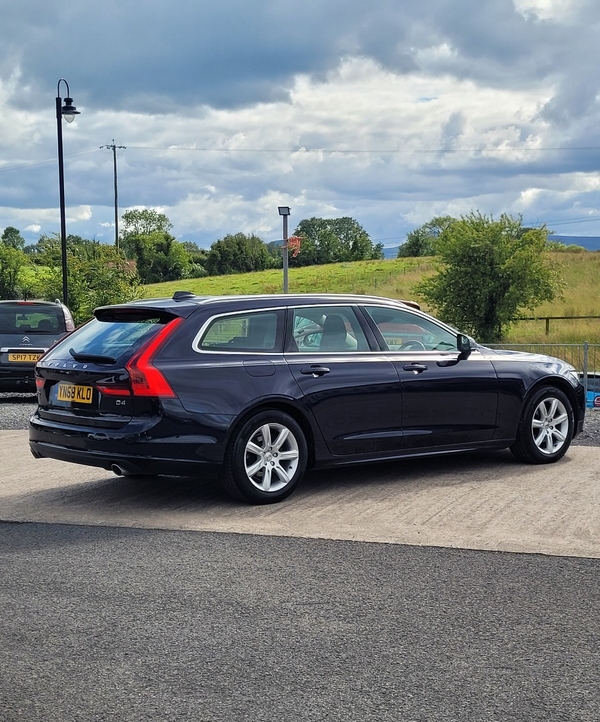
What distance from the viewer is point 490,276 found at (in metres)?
38.8

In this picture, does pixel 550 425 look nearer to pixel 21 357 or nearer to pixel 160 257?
pixel 21 357

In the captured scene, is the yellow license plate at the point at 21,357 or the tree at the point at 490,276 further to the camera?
the tree at the point at 490,276

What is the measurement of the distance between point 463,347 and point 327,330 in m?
1.36

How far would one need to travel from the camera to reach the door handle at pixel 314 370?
7.73m

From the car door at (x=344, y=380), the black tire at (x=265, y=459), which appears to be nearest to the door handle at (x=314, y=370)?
the car door at (x=344, y=380)

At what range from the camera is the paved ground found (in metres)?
6.51

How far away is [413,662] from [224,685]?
793 millimetres

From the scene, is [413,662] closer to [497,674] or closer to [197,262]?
[497,674]

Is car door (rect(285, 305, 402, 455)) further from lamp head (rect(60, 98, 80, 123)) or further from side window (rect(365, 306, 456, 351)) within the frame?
lamp head (rect(60, 98, 80, 123))

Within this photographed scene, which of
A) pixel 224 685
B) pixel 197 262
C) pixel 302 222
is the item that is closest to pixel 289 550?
pixel 224 685

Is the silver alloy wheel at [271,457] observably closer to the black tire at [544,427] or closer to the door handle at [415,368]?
the door handle at [415,368]

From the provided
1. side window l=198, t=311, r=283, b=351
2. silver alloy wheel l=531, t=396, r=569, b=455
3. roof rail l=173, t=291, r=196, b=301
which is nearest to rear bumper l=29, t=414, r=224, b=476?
side window l=198, t=311, r=283, b=351

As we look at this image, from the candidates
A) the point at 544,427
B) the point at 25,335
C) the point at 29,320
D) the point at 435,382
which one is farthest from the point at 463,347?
the point at 29,320

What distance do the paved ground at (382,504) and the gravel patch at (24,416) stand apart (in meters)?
2.12
